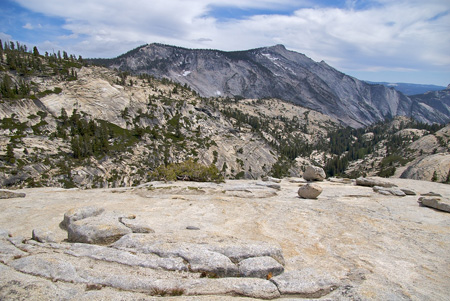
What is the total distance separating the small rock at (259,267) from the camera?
977 centimetres

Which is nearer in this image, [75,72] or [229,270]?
[229,270]

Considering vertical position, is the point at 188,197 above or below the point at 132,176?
above

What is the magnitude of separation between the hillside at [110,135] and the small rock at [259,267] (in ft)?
87.5

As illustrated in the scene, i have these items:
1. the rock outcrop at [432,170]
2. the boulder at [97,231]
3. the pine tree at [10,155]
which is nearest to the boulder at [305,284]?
the boulder at [97,231]

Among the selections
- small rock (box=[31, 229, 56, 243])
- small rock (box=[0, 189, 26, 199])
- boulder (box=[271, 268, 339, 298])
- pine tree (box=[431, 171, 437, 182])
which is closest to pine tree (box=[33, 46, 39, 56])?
small rock (box=[0, 189, 26, 199])

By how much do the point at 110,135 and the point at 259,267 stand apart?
90279 mm

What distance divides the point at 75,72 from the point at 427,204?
128922mm

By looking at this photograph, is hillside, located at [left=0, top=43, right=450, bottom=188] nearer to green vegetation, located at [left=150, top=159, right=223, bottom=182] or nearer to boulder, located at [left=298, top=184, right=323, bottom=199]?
green vegetation, located at [left=150, top=159, right=223, bottom=182]

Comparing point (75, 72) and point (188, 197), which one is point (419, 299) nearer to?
point (188, 197)

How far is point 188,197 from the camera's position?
25281 millimetres

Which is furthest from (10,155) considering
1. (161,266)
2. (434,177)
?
(434,177)

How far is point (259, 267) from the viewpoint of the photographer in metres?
9.98

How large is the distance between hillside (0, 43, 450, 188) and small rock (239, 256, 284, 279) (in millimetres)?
26659

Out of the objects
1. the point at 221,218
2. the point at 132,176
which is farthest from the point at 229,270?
the point at 132,176
